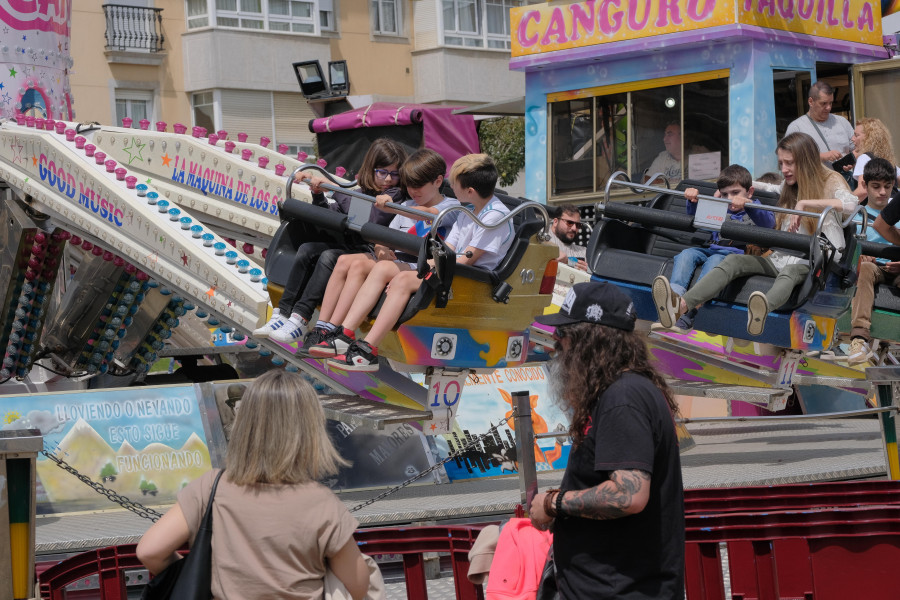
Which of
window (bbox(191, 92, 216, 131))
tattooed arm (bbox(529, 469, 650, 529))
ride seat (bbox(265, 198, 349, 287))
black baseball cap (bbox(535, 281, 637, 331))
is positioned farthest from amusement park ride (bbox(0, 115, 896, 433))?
window (bbox(191, 92, 216, 131))

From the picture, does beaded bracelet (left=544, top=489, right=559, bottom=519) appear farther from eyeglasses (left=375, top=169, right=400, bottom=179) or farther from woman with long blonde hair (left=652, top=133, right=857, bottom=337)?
woman with long blonde hair (left=652, top=133, right=857, bottom=337)

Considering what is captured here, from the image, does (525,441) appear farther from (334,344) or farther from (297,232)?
(297,232)

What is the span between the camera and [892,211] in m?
7.90

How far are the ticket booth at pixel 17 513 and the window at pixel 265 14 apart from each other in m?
24.1

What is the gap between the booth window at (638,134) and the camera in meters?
13.3

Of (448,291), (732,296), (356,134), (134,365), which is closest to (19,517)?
(448,291)

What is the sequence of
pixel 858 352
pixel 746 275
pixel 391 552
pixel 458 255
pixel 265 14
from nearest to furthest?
1. pixel 391 552
2. pixel 458 255
3. pixel 746 275
4. pixel 858 352
5. pixel 265 14

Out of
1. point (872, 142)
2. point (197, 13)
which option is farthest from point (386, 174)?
point (197, 13)

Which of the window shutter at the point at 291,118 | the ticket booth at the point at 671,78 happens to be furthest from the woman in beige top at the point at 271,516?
the window shutter at the point at 291,118

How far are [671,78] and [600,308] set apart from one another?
10.7m

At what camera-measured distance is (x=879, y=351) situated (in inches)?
357

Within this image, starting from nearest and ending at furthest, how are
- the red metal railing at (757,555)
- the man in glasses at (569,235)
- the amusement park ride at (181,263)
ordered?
the red metal railing at (757,555) → the amusement park ride at (181,263) → the man in glasses at (569,235)

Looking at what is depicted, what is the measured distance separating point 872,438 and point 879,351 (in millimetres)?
1674

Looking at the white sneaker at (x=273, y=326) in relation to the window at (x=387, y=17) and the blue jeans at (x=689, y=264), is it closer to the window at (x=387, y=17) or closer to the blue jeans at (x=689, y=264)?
the blue jeans at (x=689, y=264)
